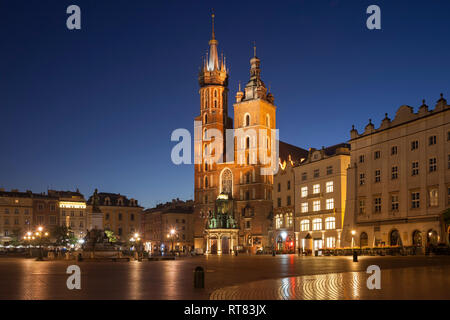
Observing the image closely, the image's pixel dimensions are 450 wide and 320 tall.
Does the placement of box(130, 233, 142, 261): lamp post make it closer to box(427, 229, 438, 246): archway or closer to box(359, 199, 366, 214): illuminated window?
box(359, 199, 366, 214): illuminated window

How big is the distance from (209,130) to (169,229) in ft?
87.0

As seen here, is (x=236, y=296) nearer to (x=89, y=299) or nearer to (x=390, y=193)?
(x=89, y=299)

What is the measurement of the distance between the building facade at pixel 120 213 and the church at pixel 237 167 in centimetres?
1568

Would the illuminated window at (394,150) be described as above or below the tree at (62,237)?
above

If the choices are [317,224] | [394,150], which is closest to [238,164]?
[317,224]

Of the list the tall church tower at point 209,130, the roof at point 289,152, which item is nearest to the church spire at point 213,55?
the tall church tower at point 209,130

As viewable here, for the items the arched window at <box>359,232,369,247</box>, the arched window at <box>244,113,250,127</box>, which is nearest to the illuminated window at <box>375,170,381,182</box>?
the arched window at <box>359,232,369,247</box>

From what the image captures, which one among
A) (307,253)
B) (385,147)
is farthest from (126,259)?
(385,147)

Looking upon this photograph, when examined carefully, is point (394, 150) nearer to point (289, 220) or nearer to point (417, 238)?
point (417, 238)

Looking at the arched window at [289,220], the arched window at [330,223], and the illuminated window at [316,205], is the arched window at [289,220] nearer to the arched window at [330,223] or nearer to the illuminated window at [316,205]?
the illuminated window at [316,205]

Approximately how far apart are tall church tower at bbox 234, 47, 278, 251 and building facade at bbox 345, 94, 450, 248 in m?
43.2

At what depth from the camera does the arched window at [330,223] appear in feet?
228
